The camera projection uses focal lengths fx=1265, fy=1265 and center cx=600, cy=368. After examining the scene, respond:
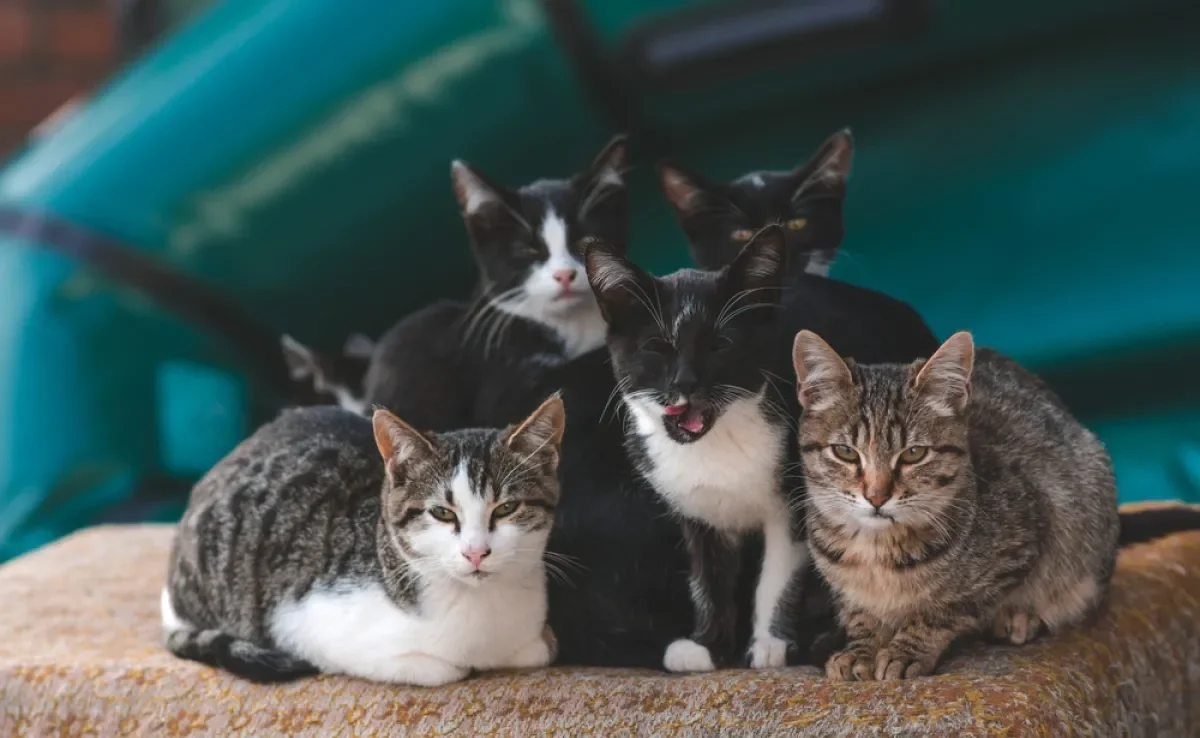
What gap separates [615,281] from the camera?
4.30ft

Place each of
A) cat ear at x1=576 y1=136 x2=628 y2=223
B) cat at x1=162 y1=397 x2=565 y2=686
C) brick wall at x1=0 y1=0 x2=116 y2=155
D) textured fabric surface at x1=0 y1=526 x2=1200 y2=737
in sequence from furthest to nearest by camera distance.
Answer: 1. brick wall at x1=0 y1=0 x2=116 y2=155
2. cat ear at x1=576 y1=136 x2=628 y2=223
3. cat at x1=162 y1=397 x2=565 y2=686
4. textured fabric surface at x1=0 y1=526 x2=1200 y2=737

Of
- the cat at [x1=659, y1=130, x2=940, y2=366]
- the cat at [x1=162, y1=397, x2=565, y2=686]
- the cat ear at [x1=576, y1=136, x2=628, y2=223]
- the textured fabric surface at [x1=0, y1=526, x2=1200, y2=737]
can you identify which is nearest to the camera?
the textured fabric surface at [x1=0, y1=526, x2=1200, y2=737]

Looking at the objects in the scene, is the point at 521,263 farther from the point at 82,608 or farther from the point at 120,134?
the point at 120,134

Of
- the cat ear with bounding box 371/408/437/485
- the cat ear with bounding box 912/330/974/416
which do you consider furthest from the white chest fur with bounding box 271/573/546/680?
the cat ear with bounding box 912/330/974/416

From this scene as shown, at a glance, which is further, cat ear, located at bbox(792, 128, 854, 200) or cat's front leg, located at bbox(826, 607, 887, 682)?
cat ear, located at bbox(792, 128, 854, 200)

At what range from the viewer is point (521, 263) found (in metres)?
1.60

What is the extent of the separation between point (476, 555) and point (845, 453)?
1.29ft

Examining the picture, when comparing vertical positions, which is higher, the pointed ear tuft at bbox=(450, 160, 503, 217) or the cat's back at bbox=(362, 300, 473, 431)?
the pointed ear tuft at bbox=(450, 160, 503, 217)

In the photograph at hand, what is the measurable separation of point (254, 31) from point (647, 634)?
145 centimetres

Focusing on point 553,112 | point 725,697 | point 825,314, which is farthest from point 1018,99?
point 725,697

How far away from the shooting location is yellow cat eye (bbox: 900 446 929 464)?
4.16 feet

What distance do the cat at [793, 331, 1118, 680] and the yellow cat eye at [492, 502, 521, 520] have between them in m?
0.31

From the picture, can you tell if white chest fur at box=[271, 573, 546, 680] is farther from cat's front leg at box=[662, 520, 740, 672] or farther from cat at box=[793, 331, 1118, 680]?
cat at box=[793, 331, 1118, 680]

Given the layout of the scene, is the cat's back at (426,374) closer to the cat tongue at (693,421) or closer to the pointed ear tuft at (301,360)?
the pointed ear tuft at (301,360)
